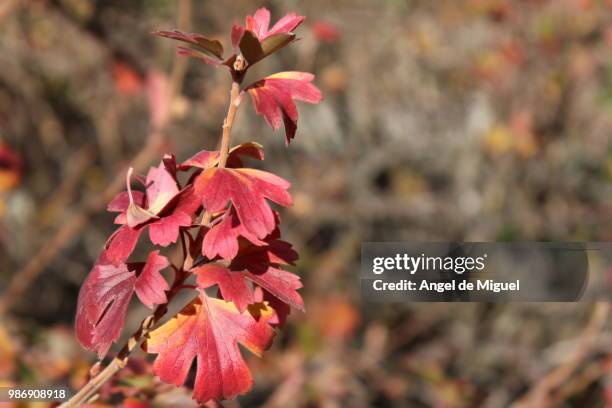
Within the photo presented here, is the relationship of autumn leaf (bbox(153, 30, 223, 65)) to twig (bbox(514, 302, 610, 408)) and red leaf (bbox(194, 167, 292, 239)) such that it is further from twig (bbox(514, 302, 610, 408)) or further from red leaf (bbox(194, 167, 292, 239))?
twig (bbox(514, 302, 610, 408))

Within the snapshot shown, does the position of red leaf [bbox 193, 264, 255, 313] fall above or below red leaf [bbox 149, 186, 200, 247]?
below

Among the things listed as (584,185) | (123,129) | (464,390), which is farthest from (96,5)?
(584,185)

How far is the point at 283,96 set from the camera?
49 cm

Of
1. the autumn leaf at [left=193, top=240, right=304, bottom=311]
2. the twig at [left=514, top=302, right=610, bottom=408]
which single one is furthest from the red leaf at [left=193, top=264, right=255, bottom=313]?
the twig at [left=514, top=302, right=610, bottom=408]

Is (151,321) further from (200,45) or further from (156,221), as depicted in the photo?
(200,45)

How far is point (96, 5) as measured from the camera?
6.36ft

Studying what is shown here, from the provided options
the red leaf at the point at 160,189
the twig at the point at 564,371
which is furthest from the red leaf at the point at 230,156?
the twig at the point at 564,371

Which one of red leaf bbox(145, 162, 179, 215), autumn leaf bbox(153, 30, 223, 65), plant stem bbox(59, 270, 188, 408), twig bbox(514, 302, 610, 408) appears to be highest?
twig bbox(514, 302, 610, 408)

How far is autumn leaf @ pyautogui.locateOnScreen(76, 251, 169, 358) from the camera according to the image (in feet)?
1.56

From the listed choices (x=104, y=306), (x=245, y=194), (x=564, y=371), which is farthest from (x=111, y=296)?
(x=564, y=371)

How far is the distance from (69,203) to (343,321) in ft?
2.97

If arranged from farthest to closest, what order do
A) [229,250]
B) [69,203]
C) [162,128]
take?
1. [69,203]
2. [162,128]
3. [229,250]

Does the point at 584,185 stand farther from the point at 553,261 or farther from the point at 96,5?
the point at 96,5

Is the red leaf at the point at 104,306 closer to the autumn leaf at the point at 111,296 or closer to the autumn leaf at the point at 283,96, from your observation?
the autumn leaf at the point at 111,296
